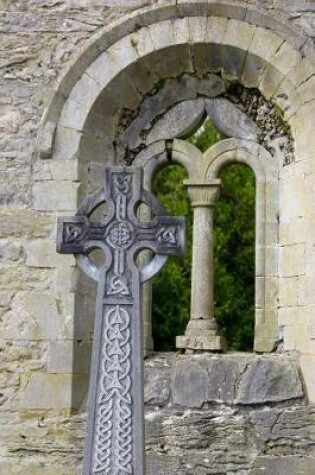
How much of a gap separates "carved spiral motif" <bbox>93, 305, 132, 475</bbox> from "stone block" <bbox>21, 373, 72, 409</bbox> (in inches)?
70.7

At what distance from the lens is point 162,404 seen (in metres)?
5.52

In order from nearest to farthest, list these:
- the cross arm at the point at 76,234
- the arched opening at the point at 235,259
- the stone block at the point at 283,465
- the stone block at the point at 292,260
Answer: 1. the cross arm at the point at 76,234
2. the stone block at the point at 283,465
3. the stone block at the point at 292,260
4. the arched opening at the point at 235,259

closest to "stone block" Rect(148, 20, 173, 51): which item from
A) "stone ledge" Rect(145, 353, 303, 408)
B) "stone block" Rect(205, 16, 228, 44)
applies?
"stone block" Rect(205, 16, 228, 44)

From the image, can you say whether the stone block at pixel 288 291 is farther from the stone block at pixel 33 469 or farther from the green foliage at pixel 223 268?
the green foliage at pixel 223 268

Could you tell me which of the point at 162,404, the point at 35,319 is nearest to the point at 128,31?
the point at 35,319

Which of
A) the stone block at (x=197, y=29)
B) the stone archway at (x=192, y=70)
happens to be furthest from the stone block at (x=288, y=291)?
the stone block at (x=197, y=29)

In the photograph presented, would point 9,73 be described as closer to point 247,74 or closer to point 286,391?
point 247,74

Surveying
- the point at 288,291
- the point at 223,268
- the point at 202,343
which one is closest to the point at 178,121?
the point at 288,291

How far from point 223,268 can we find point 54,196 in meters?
6.21

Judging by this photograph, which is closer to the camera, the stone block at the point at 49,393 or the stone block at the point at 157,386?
the stone block at the point at 49,393

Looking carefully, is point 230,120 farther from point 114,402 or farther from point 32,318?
point 114,402

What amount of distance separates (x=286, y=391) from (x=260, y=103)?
6.78ft

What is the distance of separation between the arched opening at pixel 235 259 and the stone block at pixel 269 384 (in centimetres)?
553

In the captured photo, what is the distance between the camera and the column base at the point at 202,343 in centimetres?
568
